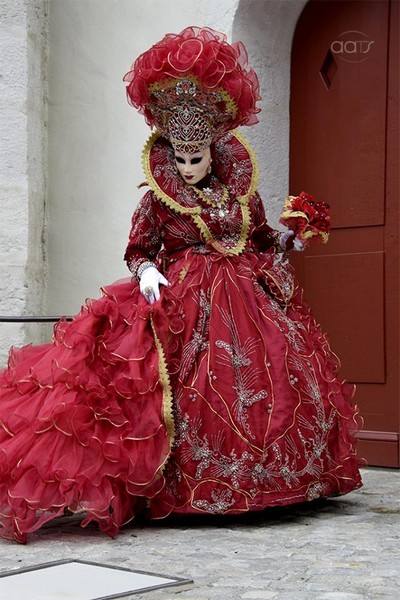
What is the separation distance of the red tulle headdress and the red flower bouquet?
0.43 m

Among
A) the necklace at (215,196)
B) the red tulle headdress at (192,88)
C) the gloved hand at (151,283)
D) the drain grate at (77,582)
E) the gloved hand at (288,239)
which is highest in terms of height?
the red tulle headdress at (192,88)

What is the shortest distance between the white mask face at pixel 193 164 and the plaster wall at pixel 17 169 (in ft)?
5.90

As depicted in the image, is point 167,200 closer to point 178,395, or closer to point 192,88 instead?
point 192,88

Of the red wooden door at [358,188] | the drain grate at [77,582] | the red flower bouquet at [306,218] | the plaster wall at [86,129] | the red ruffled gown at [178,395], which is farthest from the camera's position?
the plaster wall at [86,129]

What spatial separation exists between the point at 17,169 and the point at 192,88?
6.53ft

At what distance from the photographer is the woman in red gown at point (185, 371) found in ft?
13.1

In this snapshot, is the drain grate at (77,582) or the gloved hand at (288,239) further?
the gloved hand at (288,239)

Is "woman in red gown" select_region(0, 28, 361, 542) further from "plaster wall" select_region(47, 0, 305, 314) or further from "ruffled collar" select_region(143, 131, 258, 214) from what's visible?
"plaster wall" select_region(47, 0, 305, 314)

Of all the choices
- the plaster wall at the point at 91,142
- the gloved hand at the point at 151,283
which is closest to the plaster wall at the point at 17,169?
the plaster wall at the point at 91,142

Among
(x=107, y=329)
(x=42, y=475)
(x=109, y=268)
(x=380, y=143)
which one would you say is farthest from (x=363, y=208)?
(x=42, y=475)

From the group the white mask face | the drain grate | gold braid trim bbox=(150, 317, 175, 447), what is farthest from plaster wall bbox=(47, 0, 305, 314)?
the drain grate

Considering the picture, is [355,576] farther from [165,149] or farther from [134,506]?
[165,149]

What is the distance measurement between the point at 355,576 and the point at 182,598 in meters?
0.59

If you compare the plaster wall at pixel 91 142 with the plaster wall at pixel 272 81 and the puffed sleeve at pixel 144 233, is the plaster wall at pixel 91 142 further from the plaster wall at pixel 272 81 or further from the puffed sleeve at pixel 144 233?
the puffed sleeve at pixel 144 233
